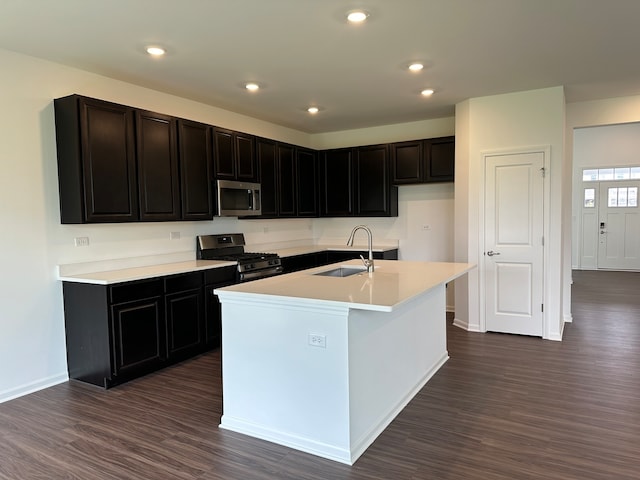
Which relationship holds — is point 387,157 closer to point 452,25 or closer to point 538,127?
point 538,127

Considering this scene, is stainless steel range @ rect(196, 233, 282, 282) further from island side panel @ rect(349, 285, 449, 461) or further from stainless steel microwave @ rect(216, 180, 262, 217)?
island side panel @ rect(349, 285, 449, 461)

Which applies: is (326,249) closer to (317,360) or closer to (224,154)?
(224,154)

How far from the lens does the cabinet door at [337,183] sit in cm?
629

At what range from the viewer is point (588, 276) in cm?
895

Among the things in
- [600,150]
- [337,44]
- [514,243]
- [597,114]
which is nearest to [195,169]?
[337,44]

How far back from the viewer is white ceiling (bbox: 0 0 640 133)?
2686 millimetres

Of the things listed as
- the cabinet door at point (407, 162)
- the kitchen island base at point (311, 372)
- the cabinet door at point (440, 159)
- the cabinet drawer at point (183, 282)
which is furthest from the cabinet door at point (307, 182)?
the kitchen island base at point (311, 372)

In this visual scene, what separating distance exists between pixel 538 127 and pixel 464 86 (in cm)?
95

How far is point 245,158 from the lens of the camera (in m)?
5.11

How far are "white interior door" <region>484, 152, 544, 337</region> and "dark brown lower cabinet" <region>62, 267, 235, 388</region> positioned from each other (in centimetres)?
323

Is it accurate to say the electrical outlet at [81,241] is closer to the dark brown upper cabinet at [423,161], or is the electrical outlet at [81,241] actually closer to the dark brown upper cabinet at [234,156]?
the dark brown upper cabinet at [234,156]

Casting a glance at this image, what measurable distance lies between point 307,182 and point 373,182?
3.13 ft

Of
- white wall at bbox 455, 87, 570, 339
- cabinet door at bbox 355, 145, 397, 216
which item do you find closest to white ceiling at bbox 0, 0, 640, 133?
white wall at bbox 455, 87, 570, 339

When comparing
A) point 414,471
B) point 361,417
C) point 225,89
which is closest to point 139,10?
point 225,89
